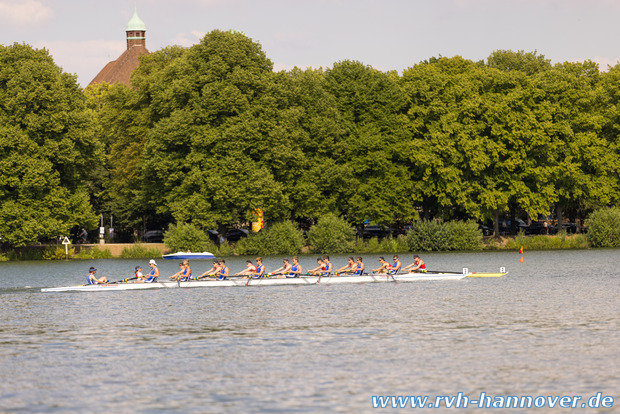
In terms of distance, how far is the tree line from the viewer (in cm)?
7669

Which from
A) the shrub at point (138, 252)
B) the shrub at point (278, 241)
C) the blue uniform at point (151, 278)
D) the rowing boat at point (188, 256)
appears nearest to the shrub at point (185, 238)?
the rowing boat at point (188, 256)

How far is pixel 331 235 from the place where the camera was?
262 feet

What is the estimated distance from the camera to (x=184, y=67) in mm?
79750

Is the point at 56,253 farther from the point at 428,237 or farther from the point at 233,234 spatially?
the point at 428,237

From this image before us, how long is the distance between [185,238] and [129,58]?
7229 cm

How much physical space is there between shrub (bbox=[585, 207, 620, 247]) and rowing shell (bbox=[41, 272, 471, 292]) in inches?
1305

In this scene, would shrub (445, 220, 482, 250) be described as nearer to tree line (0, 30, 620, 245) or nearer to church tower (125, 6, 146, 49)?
tree line (0, 30, 620, 245)

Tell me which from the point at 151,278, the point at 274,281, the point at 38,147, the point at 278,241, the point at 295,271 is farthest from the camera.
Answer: the point at 278,241

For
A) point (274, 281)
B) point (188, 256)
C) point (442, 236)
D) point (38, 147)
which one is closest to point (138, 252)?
point (188, 256)

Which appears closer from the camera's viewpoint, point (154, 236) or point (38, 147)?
point (38, 147)

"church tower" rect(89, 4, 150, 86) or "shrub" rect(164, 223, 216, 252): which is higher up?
"church tower" rect(89, 4, 150, 86)

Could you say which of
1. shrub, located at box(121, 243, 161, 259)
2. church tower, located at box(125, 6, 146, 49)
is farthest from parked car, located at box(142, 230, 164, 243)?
church tower, located at box(125, 6, 146, 49)

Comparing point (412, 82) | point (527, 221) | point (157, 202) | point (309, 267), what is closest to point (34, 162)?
point (157, 202)

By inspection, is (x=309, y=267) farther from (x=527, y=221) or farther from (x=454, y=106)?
(x=527, y=221)
